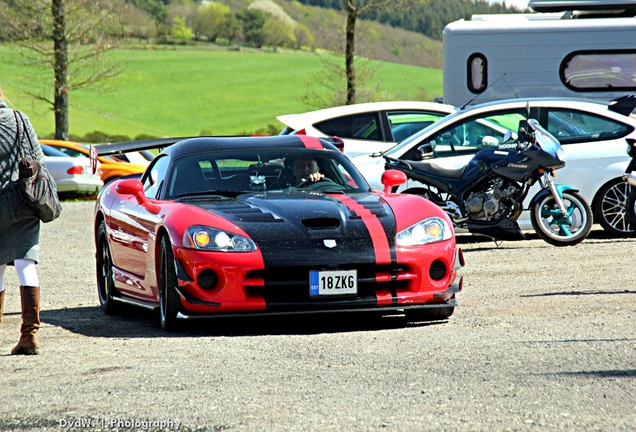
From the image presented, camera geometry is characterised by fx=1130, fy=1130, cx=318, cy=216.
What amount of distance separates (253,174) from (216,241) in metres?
1.35

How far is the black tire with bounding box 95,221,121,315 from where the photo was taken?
9266 mm

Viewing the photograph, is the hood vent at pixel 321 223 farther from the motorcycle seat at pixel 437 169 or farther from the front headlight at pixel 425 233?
the motorcycle seat at pixel 437 169

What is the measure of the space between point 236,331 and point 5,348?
1.55 m

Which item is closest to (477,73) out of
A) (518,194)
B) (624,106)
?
(624,106)

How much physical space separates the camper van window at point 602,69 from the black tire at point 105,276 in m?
10.8

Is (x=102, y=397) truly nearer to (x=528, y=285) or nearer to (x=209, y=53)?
(x=528, y=285)

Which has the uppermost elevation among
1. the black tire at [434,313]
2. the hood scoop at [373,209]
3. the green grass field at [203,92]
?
the hood scoop at [373,209]

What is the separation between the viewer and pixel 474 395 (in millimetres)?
5219

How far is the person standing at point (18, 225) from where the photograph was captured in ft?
22.8

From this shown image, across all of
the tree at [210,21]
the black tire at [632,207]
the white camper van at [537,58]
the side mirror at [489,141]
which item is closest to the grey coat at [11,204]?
the side mirror at [489,141]

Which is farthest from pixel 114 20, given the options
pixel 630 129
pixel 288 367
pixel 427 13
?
pixel 427 13

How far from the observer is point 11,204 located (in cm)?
697

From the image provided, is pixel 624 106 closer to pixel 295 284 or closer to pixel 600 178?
pixel 600 178

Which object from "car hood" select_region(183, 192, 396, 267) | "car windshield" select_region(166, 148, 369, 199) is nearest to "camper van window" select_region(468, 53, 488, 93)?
"car windshield" select_region(166, 148, 369, 199)
